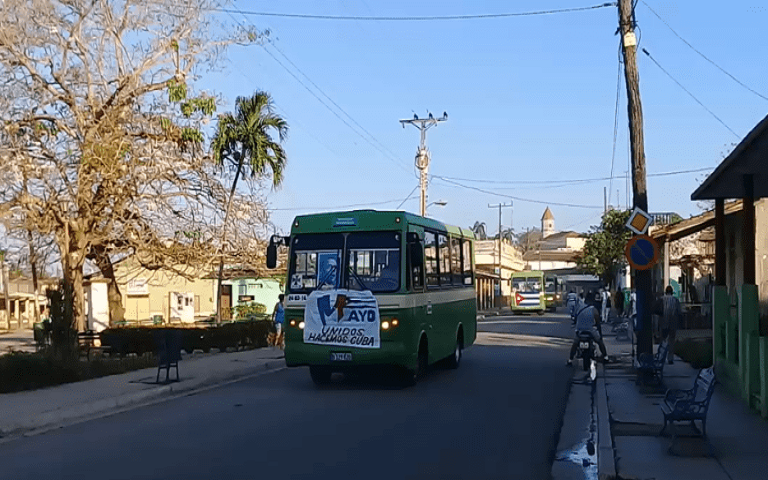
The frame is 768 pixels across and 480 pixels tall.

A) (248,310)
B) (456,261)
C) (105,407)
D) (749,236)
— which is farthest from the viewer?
(248,310)

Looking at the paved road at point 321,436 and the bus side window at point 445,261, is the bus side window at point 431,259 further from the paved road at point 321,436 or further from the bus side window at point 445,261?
the paved road at point 321,436

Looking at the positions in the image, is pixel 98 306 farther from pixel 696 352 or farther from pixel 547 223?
pixel 547 223

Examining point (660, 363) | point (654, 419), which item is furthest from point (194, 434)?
point (660, 363)

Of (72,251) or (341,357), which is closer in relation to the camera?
(341,357)

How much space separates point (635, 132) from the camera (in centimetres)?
2003

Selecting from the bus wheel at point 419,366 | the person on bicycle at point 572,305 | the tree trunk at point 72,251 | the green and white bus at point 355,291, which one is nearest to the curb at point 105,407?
the green and white bus at point 355,291

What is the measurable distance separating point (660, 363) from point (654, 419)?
3.65 m

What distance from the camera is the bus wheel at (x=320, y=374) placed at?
1809cm

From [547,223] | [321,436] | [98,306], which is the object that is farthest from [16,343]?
[547,223]

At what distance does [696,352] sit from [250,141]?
1505 centimetres

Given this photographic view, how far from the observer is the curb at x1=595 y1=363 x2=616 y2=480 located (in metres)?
9.91

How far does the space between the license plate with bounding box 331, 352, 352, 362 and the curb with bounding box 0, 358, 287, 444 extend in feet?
9.03

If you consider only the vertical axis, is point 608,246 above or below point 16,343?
above

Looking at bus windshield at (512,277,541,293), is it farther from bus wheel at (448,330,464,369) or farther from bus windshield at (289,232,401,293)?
bus windshield at (289,232,401,293)
